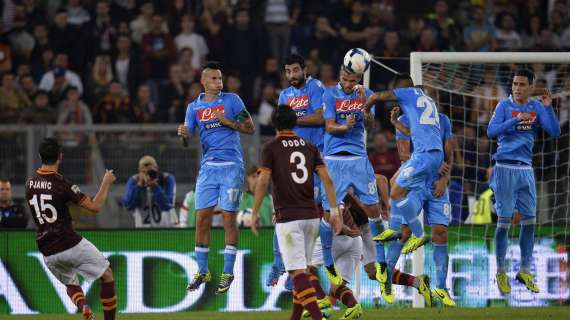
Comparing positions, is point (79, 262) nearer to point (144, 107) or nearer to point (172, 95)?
point (144, 107)

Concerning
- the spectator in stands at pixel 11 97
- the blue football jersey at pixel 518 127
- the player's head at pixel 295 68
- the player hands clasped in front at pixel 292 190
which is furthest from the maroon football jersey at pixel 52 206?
the spectator in stands at pixel 11 97

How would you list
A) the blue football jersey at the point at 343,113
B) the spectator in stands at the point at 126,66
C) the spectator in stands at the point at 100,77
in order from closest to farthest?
the blue football jersey at the point at 343,113
the spectator in stands at the point at 100,77
the spectator in stands at the point at 126,66

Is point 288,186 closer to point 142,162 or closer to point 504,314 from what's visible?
point 504,314

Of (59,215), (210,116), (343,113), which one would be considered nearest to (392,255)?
(343,113)

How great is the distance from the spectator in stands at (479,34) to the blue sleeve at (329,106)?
9.45 m

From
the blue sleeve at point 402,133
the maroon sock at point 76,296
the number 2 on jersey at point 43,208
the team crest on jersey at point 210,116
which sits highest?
the team crest on jersey at point 210,116

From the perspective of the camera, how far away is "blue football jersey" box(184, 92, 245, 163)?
16625 millimetres

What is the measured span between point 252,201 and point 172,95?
13.2 ft

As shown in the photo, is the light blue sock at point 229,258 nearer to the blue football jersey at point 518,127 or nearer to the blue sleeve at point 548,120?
the blue football jersey at point 518,127

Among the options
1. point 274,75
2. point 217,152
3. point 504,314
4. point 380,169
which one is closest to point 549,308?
point 504,314

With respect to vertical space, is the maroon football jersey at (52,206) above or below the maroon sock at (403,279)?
above

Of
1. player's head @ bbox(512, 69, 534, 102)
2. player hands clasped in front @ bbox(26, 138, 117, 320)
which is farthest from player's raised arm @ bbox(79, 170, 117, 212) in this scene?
player's head @ bbox(512, 69, 534, 102)

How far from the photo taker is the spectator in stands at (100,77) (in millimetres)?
24078

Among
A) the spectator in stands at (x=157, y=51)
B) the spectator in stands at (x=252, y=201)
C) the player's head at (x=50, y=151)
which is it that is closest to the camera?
the player's head at (x=50, y=151)
